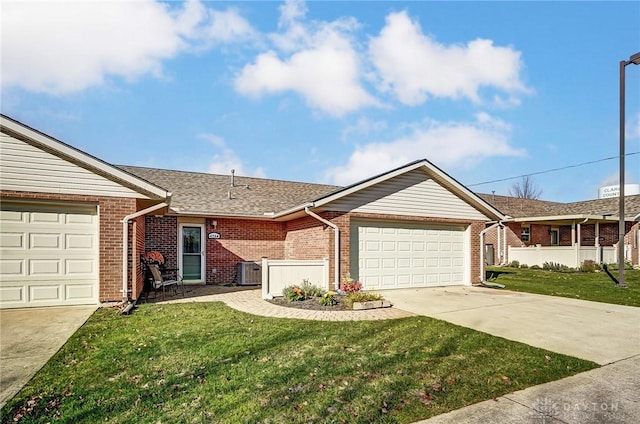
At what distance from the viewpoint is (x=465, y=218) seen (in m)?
13.3

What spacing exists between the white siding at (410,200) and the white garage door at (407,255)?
1.79 feet

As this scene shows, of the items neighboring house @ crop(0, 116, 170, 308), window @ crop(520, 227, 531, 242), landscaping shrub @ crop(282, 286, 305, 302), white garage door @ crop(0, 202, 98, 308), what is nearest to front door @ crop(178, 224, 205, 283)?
neighboring house @ crop(0, 116, 170, 308)

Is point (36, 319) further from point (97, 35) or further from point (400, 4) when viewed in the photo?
point (400, 4)

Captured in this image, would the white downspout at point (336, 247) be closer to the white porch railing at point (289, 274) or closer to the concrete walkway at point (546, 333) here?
the white porch railing at point (289, 274)

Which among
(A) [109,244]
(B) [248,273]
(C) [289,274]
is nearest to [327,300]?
(C) [289,274]

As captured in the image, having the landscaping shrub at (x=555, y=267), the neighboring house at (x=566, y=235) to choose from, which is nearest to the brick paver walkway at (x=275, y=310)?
the neighboring house at (x=566, y=235)

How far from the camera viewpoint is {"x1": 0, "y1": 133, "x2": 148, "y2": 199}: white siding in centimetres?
782

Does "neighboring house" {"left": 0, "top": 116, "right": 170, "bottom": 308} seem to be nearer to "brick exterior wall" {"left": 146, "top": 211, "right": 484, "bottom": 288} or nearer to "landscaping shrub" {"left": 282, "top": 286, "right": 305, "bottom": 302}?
"landscaping shrub" {"left": 282, "top": 286, "right": 305, "bottom": 302}

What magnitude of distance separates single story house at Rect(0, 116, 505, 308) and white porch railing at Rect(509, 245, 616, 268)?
9.40 metres

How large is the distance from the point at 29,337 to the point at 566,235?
27898mm

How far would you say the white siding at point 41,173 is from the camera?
7.82 meters

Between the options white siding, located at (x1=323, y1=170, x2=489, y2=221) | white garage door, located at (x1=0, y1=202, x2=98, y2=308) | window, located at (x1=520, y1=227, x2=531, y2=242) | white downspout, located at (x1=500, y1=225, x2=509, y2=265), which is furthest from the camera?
window, located at (x1=520, y1=227, x2=531, y2=242)

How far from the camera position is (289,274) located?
33.4 feet

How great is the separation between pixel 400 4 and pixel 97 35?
8.35 m
